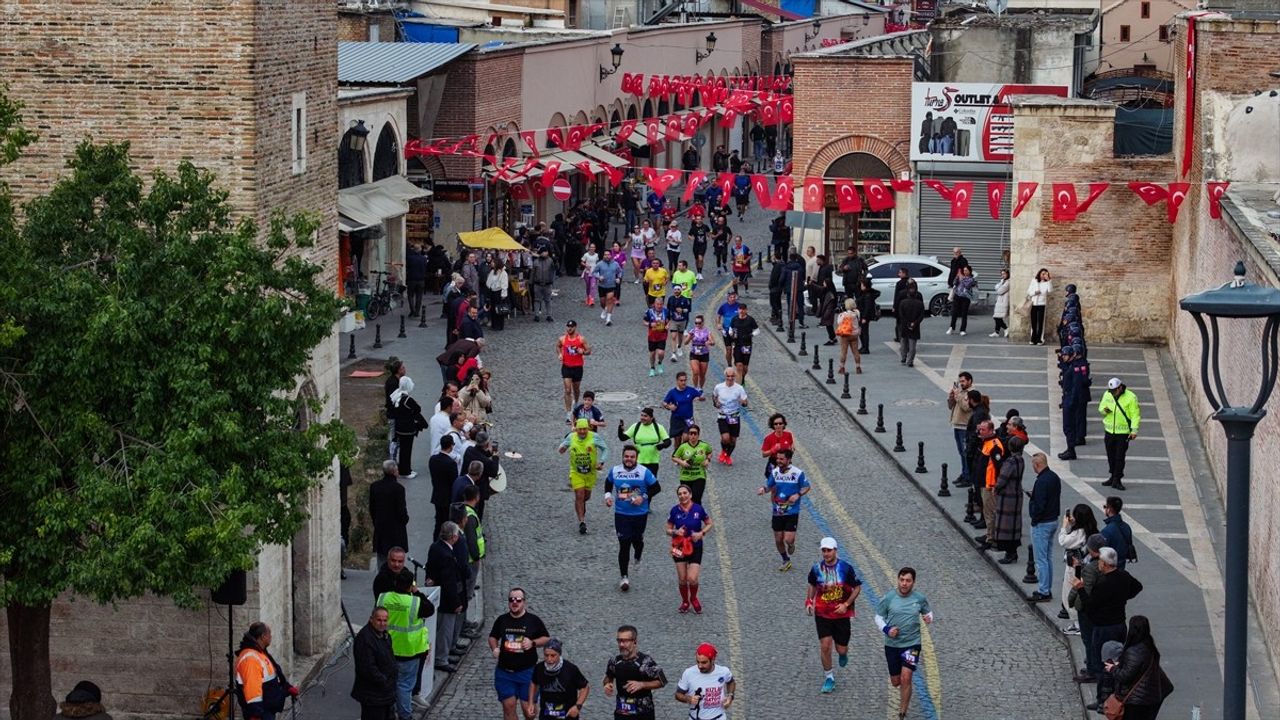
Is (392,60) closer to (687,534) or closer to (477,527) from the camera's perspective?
(687,534)

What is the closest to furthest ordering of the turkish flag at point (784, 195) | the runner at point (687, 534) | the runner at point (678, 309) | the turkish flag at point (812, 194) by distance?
the runner at point (687, 534) → the runner at point (678, 309) → the turkish flag at point (784, 195) → the turkish flag at point (812, 194)

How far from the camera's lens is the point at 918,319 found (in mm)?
35969

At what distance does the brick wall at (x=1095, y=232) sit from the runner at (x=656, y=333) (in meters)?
8.00

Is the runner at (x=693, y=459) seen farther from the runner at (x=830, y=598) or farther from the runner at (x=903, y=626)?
the runner at (x=903, y=626)

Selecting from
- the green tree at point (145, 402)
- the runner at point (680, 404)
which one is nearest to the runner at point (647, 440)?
the runner at point (680, 404)

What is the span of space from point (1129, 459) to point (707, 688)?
47.9 ft

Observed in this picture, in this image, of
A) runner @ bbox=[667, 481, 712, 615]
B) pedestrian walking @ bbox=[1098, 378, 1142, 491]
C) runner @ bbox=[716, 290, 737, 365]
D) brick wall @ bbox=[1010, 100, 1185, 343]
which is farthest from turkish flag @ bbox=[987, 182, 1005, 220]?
runner @ bbox=[667, 481, 712, 615]

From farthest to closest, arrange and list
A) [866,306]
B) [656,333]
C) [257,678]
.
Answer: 1. [866,306]
2. [656,333]
3. [257,678]

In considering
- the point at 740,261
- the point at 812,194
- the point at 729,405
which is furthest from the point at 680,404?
the point at 812,194

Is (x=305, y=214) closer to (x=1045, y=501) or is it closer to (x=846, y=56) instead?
(x=1045, y=501)

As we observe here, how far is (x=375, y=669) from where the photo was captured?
675 inches

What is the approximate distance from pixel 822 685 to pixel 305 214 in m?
6.98

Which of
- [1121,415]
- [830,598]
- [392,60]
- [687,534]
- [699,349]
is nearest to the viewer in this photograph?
[830,598]

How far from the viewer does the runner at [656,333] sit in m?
33.8
